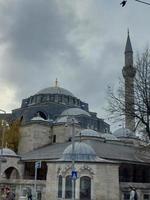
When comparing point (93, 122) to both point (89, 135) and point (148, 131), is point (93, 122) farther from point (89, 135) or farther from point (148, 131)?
point (148, 131)

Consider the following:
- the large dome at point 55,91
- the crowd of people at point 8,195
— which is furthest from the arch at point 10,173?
the large dome at point 55,91

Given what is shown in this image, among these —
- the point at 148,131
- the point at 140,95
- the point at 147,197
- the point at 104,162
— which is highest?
the point at 140,95

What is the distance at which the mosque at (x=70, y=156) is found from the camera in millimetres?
28359

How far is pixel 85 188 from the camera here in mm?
28156

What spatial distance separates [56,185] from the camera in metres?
29.2

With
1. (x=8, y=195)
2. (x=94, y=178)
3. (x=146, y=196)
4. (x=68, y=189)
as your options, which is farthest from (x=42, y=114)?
(x=8, y=195)

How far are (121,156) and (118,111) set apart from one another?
1308 cm

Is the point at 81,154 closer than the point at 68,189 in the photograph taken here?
No

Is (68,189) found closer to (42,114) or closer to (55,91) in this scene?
(42,114)

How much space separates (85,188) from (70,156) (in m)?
2.92

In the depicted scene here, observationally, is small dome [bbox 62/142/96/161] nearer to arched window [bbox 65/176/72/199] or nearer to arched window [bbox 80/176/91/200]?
arched window [bbox 80/176/91/200]

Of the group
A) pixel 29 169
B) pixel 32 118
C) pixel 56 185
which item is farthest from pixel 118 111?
pixel 32 118

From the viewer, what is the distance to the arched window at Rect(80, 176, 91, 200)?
91.7 feet

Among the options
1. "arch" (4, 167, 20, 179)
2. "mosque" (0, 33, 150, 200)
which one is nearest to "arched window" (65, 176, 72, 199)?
"mosque" (0, 33, 150, 200)
